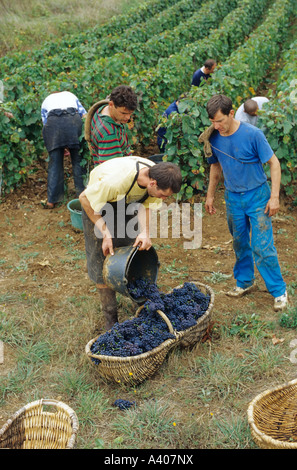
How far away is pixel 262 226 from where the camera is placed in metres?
4.21

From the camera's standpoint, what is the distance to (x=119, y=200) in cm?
362

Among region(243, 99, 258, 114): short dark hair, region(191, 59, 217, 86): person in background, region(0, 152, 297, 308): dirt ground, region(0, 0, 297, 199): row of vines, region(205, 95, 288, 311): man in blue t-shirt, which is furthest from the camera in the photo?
region(191, 59, 217, 86): person in background

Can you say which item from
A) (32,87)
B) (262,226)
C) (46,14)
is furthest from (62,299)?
(46,14)

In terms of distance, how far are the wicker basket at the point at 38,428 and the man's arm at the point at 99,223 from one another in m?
1.15

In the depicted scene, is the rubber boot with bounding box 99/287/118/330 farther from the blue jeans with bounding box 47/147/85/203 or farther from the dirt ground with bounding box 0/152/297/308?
the blue jeans with bounding box 47/147/85/203

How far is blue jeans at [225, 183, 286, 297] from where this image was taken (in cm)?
421

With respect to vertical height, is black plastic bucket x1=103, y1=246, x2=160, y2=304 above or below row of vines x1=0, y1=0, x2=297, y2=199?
below

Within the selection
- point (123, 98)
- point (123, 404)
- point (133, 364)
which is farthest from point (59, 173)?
point (123, 404)

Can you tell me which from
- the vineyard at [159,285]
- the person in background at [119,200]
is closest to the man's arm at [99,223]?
the person in background at [119,200]

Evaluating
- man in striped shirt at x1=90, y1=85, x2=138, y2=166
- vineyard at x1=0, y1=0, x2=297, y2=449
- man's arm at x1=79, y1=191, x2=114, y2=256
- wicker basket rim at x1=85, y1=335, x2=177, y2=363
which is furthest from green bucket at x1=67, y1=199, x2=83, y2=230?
wicker basket rim at x1=85, y1=335, x2=177, y2=363

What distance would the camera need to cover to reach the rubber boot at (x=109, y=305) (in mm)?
4141

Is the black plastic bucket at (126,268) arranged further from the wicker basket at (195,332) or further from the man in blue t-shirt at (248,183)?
the man in blue t-shirt at (248,183)

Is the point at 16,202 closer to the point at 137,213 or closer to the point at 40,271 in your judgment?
the point at 40,271

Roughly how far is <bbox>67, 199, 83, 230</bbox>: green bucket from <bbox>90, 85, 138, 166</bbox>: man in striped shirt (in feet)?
5.64
